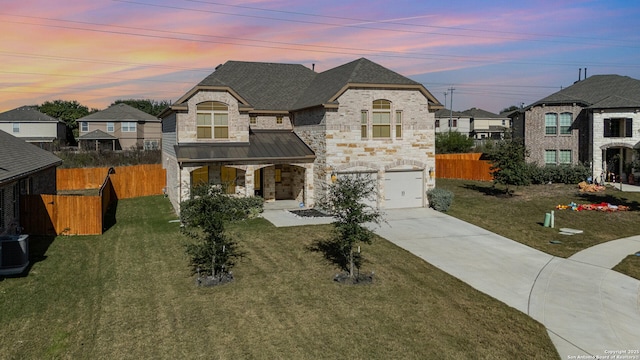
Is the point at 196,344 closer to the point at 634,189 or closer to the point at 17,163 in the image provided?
the point at 17,163

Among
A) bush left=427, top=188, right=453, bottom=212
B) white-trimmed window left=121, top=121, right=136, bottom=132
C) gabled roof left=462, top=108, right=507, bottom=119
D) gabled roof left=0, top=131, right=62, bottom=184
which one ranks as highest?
gabled roof left=462, top=108, right=507, bottom=119

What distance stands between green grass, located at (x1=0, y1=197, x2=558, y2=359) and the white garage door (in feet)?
32.7

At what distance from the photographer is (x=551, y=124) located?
41.2m

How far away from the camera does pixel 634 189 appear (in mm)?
34219

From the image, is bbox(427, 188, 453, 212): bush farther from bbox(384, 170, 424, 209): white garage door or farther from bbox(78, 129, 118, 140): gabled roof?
bbox(78, 129, 118, 140): gabled roof

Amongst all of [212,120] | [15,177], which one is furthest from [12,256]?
[212,120]

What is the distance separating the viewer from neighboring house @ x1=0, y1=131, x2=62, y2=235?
17.3m

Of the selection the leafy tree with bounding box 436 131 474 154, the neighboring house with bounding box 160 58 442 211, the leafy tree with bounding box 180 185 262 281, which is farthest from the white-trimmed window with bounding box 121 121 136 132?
the leafy tree with bounding box 180 185 262 281

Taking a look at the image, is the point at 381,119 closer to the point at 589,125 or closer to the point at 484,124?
the point at 589,125

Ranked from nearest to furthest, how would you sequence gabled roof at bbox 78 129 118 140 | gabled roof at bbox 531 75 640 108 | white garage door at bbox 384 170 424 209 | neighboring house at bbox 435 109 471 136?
white garage door at bbox 384 170 424 209 < gabled roof at bbox 531 75 640 108 < gabled roof at bbox 78 129 118 140 < neighboring house at bbox 435 109 471 136

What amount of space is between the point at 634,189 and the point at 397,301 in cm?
2985

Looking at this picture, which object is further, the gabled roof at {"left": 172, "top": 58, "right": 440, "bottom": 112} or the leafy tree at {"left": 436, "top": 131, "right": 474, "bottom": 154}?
the leafy tree at {"left": 436, "top": 131, "right": 474, "bottom": 154}

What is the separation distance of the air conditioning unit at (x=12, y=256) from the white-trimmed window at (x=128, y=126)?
175ft

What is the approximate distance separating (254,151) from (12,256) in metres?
14.5
